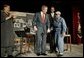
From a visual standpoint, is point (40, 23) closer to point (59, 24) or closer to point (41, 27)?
point (41, 27)

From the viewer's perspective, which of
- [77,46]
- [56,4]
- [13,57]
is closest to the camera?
[13,57]

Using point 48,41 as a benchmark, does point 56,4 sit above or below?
above

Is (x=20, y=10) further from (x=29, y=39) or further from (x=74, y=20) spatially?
(x=74, y=20)

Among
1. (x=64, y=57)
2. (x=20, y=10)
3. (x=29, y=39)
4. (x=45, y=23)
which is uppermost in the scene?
(x=20, y=10)

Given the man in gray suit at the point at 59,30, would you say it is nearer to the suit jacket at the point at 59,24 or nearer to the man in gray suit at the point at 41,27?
the suit jacket at the point at 59,24

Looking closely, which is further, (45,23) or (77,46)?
(77,46)

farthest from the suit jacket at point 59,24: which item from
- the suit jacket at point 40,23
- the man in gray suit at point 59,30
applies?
the suit jacket at point 40,23

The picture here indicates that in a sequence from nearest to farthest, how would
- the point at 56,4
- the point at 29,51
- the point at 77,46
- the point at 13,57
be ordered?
the point at 13,57 → the point at 29,51 → the point at 56,4 → the point at 77,46

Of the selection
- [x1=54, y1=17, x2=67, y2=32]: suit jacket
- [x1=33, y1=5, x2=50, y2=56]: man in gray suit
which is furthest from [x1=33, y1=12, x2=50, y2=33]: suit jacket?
[x1=54, y1=17, x2=67, y2=32]: suit jacket

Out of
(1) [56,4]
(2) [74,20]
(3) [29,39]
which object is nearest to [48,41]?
(3) [29,39]

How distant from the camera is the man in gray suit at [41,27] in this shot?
384 centimetres

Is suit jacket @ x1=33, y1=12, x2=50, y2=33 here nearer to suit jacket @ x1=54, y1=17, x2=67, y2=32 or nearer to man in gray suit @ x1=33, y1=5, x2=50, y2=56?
man in gray suit @ x1=33, y1=5, x2=50, y2=56

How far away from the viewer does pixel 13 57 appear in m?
3.73

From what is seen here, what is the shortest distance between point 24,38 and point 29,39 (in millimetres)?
175
